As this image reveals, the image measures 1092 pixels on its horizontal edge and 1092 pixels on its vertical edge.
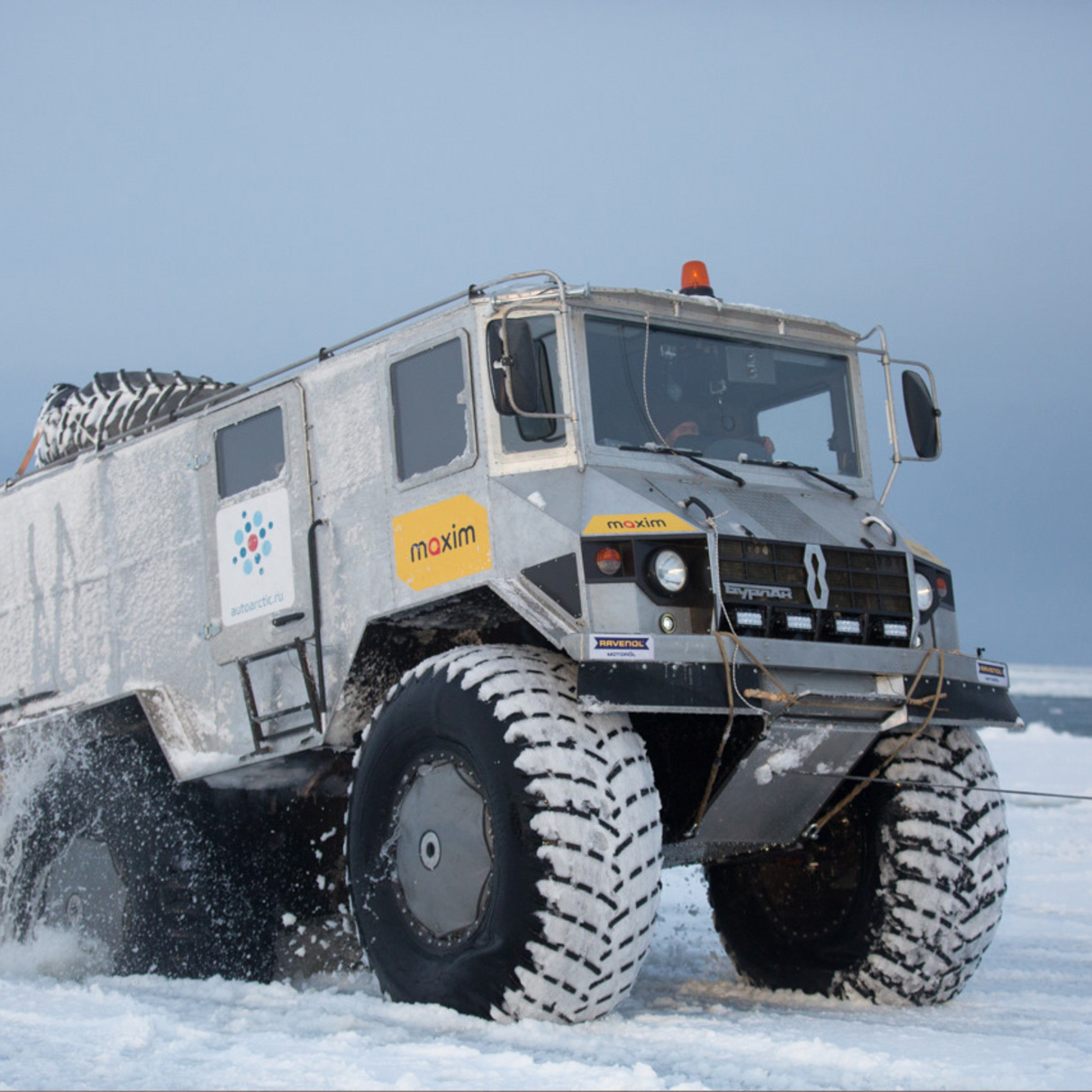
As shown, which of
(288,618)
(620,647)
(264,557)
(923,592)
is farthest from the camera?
(264,557)

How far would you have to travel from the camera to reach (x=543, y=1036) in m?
5.30

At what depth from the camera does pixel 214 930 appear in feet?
25.3

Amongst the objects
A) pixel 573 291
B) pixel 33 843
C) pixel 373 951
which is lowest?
pixel 373 951

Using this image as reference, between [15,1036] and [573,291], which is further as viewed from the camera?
[573,291]

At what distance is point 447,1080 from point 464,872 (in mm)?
1431

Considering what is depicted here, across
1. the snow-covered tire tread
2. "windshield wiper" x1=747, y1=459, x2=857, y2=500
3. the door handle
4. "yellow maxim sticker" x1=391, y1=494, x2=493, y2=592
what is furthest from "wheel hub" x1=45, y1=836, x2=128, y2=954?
"windshield wiper" x1=747, y1=459, x2=857, y2=500

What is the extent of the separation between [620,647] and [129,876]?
3.56 m

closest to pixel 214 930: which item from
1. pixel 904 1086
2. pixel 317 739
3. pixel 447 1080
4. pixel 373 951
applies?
pixel 317 739

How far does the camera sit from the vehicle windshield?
21.8 ft

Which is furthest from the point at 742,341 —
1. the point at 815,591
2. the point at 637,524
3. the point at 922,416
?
the point at 637,524

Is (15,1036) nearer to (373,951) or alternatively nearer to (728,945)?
(373,951)

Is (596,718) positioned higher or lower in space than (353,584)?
lower

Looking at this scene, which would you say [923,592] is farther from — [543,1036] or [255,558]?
[255,558]

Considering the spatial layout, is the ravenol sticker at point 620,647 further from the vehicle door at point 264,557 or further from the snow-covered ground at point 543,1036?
the vehicle door at point 264,557
